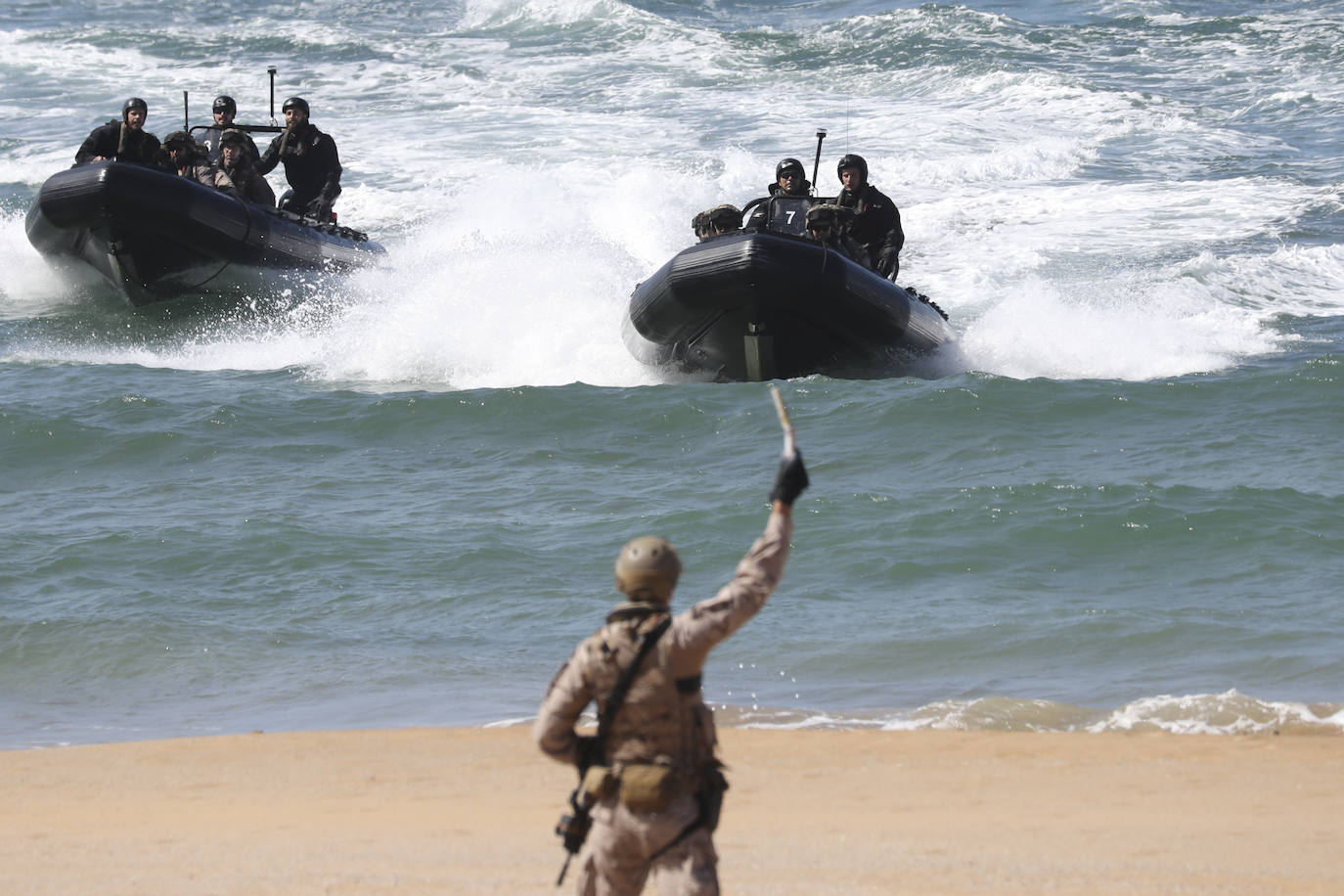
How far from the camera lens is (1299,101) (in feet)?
67.3

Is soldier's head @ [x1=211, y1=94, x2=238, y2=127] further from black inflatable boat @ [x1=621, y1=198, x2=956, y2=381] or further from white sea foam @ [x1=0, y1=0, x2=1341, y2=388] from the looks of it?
black inflatable boat @ [x1=621, y1=198, x2=956, y2=381]

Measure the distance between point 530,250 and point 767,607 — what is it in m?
7.87

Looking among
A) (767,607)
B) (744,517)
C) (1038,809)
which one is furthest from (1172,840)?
(744,517)

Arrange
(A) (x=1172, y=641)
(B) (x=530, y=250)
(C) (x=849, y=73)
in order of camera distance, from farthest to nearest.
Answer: (C) (x=849, y=73), (B) (x=530, y=250), (A) (x=1172, y=641)

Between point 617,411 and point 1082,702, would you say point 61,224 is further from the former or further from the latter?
point 1082,702

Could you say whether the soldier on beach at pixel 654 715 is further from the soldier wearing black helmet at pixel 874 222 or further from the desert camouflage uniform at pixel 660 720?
the soldier wearing black helmet at pixel 874 222

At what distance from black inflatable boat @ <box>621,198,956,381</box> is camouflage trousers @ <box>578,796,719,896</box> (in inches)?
284

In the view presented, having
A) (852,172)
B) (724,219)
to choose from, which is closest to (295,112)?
(724,219)

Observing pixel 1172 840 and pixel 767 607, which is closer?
pixel 1172 840

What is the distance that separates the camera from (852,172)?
35.2 ft

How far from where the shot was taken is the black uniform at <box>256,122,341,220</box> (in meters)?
13.5

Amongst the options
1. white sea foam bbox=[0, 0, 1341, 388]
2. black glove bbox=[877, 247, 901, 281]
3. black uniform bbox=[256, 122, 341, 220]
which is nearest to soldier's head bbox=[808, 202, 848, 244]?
black glove bbox=[877, 247, 901, 281]

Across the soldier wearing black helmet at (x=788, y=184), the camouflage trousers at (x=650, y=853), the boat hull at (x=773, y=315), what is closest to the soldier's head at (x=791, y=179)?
the soldier wearing black helmet at (x=788, y=184)

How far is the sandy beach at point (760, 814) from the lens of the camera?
4.04m
